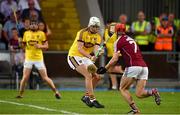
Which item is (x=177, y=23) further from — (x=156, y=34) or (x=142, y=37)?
(x=142, y=37)

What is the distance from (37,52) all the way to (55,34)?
30.4 feet

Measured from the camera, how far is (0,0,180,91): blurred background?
93.7 ft

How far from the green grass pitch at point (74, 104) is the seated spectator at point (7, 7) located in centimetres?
525

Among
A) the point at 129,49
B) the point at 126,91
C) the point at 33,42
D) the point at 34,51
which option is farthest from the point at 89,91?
the point at 33,42

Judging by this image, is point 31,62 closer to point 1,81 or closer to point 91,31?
point 91,31

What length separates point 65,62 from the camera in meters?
29.6

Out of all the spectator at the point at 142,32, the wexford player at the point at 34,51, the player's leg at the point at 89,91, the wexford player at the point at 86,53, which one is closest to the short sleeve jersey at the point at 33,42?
the wexford player at the point at 34,51

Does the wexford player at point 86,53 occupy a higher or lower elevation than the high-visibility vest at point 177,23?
higher

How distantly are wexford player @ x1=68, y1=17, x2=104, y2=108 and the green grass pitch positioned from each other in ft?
1.73

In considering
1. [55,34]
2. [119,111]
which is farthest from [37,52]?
[55,34]

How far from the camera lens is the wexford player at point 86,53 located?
66.3 ft

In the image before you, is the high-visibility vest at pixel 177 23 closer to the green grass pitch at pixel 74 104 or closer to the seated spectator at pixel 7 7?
the green grass pitch at pixel 74 104

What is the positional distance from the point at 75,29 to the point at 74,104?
11.6m

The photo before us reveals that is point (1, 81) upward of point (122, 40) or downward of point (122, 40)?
downward
